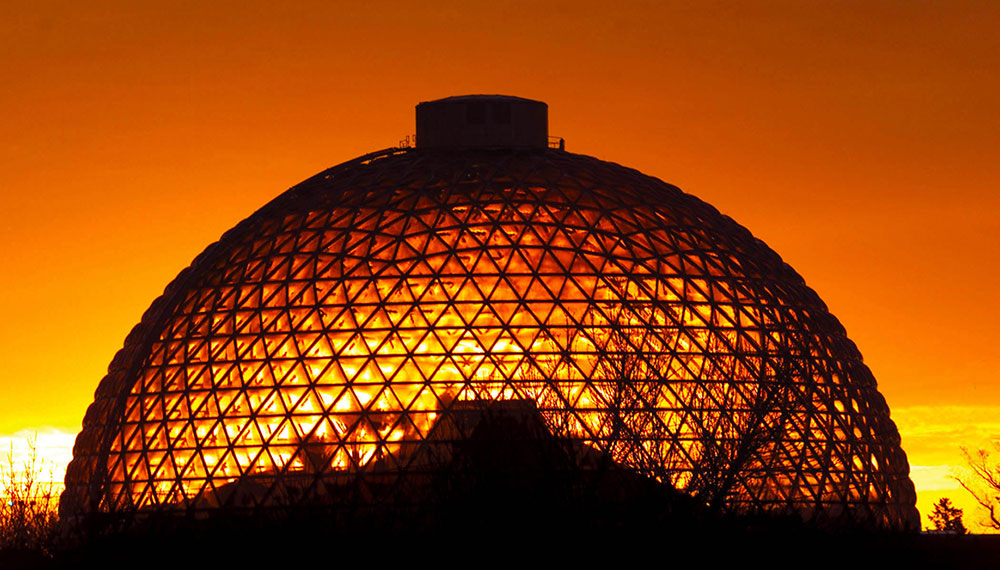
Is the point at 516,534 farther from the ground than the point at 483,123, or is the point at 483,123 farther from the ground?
the point at 483,123

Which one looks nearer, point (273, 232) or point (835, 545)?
point (835, 545)

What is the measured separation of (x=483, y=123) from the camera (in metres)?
71.7

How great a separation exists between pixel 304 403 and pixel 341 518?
892 centimetres

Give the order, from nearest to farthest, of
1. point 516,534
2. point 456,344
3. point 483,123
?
point 516,534 → point 456,344 → point 483,123

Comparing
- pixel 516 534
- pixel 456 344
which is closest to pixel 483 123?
pixel 456 344

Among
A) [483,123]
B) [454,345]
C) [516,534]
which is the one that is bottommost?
[516,534]

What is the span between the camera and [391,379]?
6438 cm

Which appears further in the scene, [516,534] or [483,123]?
[483,123]

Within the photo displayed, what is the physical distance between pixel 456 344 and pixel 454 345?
0.23 ft

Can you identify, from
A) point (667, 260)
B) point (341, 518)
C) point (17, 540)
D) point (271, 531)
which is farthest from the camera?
point (667, 260)

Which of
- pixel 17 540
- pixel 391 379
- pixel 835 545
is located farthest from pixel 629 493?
pixel 17 540

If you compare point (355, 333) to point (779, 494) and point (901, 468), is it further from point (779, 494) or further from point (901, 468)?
point (901, 468)

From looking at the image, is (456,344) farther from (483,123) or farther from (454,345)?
(483,123)

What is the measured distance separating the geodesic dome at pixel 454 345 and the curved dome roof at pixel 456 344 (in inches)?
3.0
